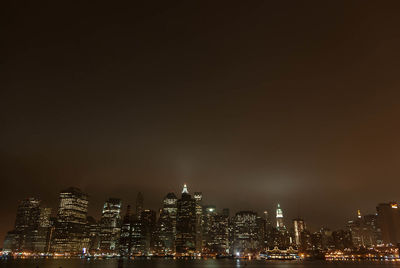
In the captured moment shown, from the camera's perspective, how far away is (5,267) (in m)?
139

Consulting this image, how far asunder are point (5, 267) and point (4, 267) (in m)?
0.36

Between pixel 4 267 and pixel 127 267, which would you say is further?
pixel 127 267

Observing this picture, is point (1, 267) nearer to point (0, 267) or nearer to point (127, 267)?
point (0, 267)

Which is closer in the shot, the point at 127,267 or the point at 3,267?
the point at 3,267

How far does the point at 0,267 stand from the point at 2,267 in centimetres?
71

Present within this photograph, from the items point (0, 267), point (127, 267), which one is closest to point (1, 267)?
point (0, 267)

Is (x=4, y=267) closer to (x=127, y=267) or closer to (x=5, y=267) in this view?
(x=5, y=267)

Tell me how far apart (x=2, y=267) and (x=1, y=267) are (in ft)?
2.00

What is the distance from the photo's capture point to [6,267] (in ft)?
456

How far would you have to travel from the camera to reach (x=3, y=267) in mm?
138875

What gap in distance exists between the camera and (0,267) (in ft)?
456

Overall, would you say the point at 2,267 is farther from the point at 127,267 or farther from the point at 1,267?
the point at 127,267

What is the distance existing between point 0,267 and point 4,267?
5.07 feet

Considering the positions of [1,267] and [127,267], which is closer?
[1,267]
